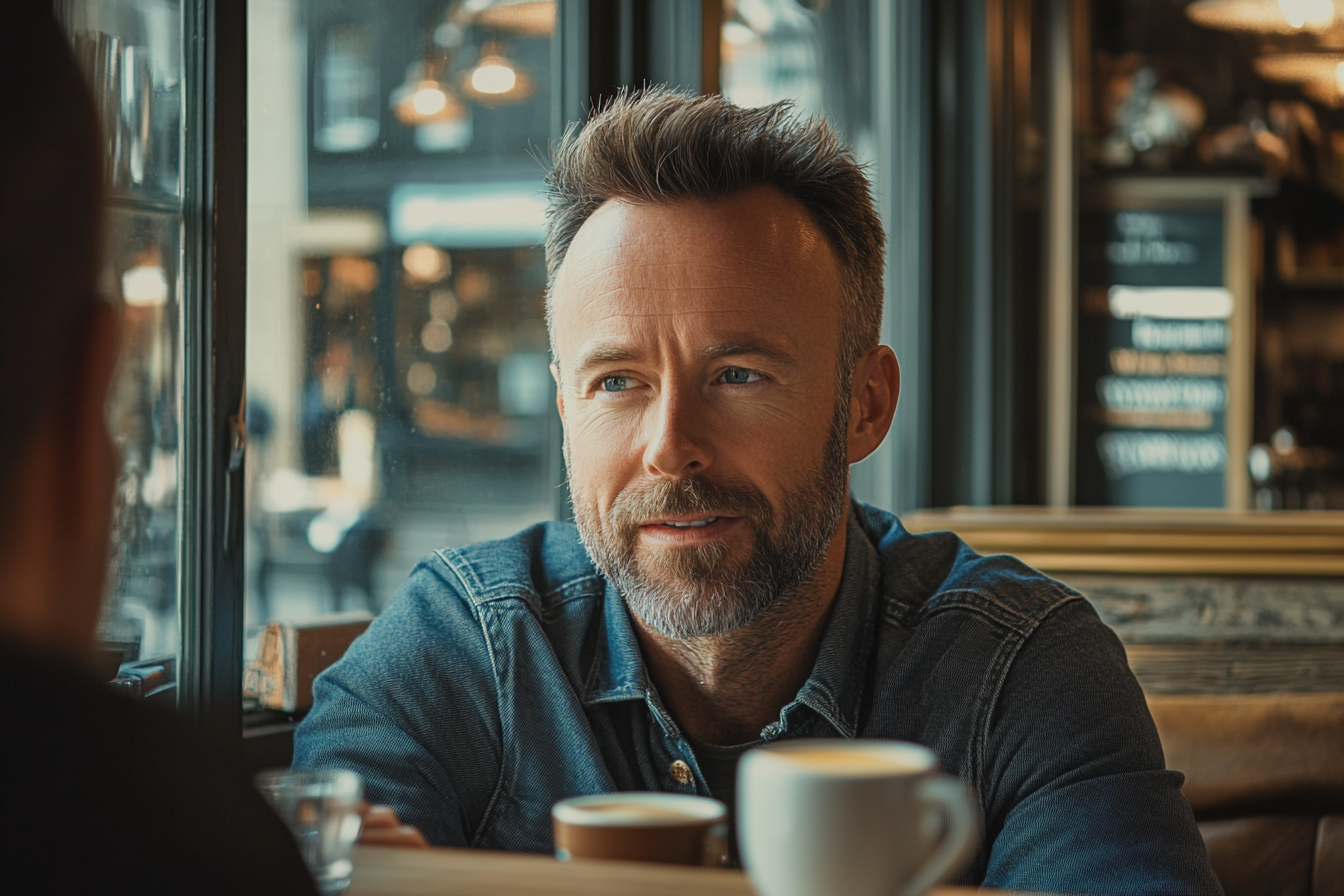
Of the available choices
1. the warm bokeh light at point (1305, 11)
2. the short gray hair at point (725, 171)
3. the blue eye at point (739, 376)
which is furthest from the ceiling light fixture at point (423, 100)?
the warm bokeh light at point (1305, 11)

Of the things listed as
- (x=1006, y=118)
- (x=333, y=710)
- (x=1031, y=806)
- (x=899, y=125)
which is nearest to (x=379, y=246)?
(x=333, y=710)

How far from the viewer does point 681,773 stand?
1350mm

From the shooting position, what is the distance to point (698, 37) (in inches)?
89.7

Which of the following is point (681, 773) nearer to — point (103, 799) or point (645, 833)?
point (645, 833)

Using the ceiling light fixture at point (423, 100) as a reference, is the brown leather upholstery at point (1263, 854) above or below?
below

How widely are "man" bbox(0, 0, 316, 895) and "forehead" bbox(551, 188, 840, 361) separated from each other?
949mm

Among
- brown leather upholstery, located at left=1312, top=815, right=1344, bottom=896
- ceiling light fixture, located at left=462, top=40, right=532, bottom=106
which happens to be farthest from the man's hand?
ceiling light fixture, located at left=462, top=40, right=532, bottom=106

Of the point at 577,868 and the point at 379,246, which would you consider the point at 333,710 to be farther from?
the point at 379,246

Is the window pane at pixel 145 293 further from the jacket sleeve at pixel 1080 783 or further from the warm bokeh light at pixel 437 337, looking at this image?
the jacket sleeve at pixel 1080 783

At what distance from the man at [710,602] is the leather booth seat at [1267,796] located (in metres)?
0.42

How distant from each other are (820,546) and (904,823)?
0.85 m

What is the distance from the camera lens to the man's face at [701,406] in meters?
1.33

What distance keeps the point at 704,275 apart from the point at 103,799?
3.42 ft

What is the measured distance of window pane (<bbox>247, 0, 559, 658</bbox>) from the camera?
176 centimetres
